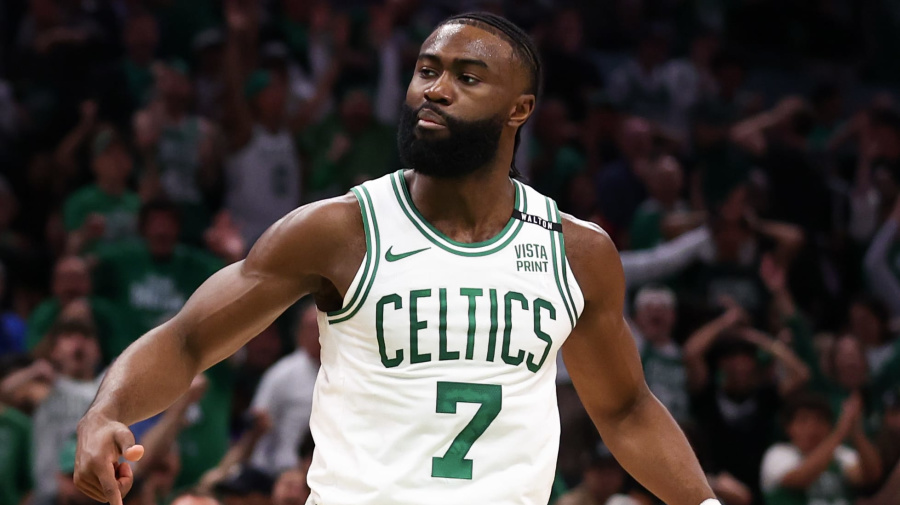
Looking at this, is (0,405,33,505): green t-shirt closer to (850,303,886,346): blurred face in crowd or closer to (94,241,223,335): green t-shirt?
(94,241,223,335): green t-shirt

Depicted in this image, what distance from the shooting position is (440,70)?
11.6ft

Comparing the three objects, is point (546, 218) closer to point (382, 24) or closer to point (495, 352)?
point (495, 352)

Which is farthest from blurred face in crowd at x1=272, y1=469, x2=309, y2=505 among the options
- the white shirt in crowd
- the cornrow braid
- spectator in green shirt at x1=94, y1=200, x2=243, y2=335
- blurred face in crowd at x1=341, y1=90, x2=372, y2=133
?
blurred face in crowd at x1=341, y1=90, x2=372, y2=133

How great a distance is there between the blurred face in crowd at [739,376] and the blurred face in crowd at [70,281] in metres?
3.79

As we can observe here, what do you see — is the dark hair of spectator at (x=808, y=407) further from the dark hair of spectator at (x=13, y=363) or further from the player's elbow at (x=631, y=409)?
the dark hair of spectator at (x=13, y=363)

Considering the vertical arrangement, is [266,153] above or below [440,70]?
below

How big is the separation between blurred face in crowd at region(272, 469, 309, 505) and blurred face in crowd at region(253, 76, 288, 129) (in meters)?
3.37

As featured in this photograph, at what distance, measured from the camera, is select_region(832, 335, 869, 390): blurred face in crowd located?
328 inches

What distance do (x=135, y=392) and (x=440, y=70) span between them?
114cm

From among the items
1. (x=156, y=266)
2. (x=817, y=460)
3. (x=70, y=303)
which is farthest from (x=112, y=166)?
(x=817, y=460)

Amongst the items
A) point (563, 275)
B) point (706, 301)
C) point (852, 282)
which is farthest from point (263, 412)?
point (852, 282)

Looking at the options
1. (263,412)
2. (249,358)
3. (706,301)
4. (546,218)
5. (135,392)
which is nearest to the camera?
(135,392)

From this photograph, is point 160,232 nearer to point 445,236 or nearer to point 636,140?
point 636,140

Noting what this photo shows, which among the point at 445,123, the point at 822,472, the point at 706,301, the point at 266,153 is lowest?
the point at 822,472
